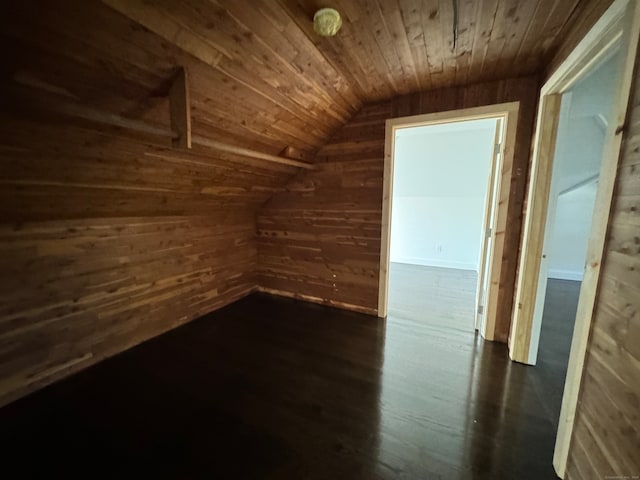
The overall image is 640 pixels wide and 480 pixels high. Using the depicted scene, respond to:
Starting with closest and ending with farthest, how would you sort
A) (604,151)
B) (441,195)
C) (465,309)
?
(604,151), (465,309), (441,195)

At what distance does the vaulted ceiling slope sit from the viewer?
42.1 inches

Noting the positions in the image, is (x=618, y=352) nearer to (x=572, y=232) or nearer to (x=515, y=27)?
(x=515, y=27)

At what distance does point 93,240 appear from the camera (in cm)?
201

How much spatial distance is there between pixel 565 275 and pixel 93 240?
656 centimetres

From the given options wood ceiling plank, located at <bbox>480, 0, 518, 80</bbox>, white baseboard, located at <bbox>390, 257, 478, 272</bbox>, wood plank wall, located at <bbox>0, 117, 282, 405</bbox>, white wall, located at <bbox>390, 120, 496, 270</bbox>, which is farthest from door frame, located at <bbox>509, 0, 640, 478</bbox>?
white baseboard, located at <bbox>390, 257, 478, 272</bbox>

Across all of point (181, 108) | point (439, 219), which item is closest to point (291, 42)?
point (181, 108)

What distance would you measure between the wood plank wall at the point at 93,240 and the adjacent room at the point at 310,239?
16mm

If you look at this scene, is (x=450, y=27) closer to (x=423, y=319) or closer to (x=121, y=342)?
(x=423, y=319)

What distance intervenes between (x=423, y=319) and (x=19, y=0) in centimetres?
347

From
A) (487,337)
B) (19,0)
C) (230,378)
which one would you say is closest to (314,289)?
(230,378)

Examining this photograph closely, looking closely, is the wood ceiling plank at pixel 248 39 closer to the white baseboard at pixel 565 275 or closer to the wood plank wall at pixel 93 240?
the wood plank wall at pixel 93 240

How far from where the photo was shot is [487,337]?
8.02ft

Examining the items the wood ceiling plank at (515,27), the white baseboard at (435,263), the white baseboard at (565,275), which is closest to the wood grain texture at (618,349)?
the wood ceiling plank at (515,27)

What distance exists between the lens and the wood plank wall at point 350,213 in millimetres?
2223
